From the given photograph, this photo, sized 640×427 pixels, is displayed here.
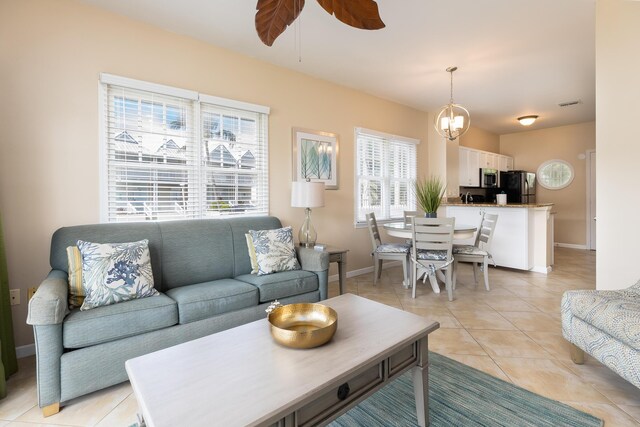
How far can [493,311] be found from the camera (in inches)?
121

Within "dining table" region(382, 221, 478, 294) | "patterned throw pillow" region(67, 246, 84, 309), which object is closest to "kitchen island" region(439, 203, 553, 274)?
"dining table" region(382, 221, 478, 294)

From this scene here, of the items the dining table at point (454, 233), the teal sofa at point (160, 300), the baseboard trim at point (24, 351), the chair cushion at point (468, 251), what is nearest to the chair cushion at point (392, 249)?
the dining table at point (454, 233)

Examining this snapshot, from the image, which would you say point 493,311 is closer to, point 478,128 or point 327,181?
point 327,181

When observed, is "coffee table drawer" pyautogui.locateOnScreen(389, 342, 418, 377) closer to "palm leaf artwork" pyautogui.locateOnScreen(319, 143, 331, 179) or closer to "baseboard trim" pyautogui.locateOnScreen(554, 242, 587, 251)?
"palm leaf artwork" pyautogui.locateOnScreen(319, 143, 331, 179)

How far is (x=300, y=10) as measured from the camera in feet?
6.59

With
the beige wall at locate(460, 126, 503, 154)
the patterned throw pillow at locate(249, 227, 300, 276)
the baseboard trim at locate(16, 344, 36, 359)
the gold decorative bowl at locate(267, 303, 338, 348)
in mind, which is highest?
the beige wall at locate(460, 126, 503, 154)

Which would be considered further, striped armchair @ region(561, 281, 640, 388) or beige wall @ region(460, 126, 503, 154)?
beige wall @ region(460, 126, 503, 154)

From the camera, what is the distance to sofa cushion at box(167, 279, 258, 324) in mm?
2086

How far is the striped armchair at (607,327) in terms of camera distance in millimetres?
1555

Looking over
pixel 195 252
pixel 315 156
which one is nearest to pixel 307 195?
pixel 315 156

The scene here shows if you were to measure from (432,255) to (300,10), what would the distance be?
2.77m

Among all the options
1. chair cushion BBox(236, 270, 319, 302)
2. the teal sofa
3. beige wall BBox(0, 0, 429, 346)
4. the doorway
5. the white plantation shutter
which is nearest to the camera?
the teal sofa

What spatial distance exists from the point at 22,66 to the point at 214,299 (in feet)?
7.28

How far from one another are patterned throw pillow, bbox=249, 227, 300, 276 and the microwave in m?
5.31
